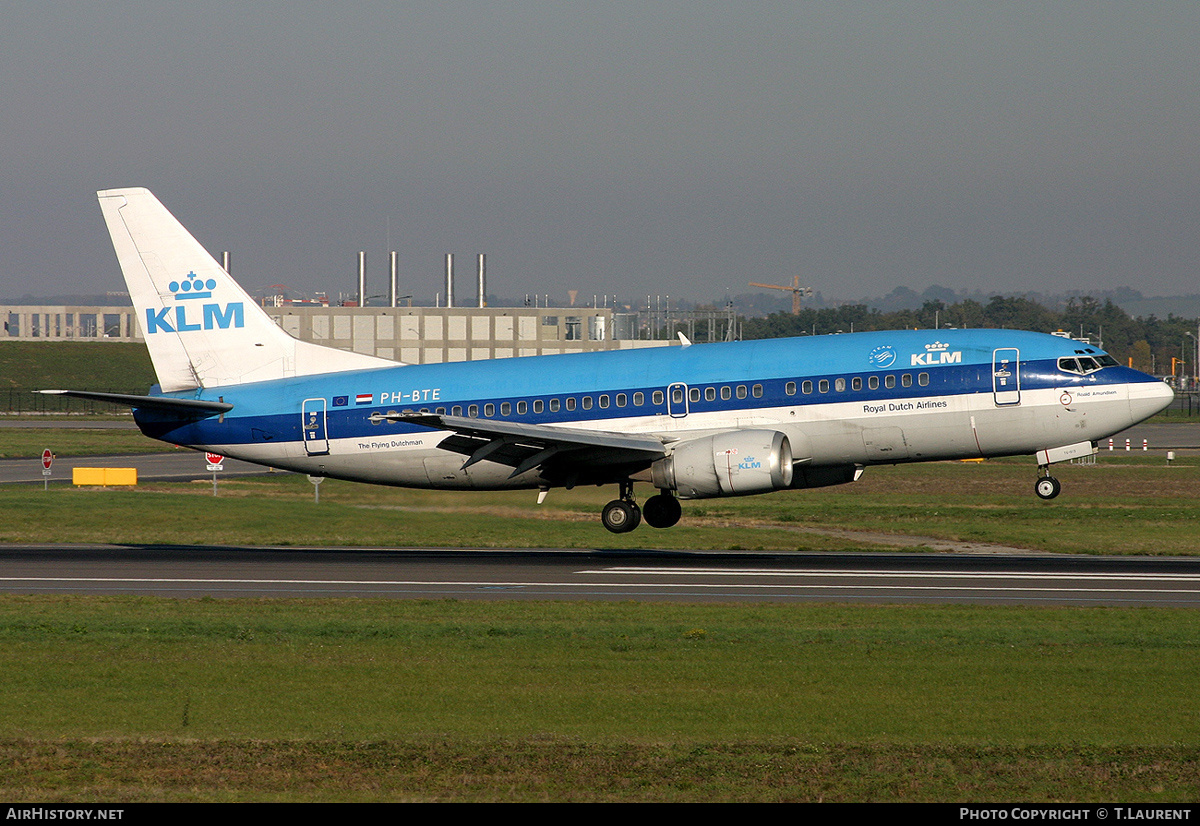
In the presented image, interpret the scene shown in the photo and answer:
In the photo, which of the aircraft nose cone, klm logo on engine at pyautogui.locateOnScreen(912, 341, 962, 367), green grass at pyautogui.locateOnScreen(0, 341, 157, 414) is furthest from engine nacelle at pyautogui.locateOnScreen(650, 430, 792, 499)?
green grass at pyautogui.locateOnScreen(0, 341, 157, 414)

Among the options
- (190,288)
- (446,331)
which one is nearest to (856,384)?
(190,288)

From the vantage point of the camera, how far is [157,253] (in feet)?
135

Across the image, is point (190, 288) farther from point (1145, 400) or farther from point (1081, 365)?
point (1145, 400)

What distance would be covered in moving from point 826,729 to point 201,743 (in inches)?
310

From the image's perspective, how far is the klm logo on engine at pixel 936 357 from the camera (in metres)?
35.3

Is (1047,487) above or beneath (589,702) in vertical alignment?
above

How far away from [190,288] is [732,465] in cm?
1820

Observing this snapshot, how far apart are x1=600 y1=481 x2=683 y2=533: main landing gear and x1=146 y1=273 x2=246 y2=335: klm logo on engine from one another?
507 inches

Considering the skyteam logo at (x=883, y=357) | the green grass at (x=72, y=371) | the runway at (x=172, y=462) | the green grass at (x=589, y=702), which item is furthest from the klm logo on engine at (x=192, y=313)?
the green grass at (x=72, y=371)

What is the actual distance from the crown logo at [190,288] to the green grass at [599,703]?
47.9ft

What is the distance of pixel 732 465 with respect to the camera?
114 feet

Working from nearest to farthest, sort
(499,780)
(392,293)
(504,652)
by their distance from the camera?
(499,780)
(504,652)
(392,293)
